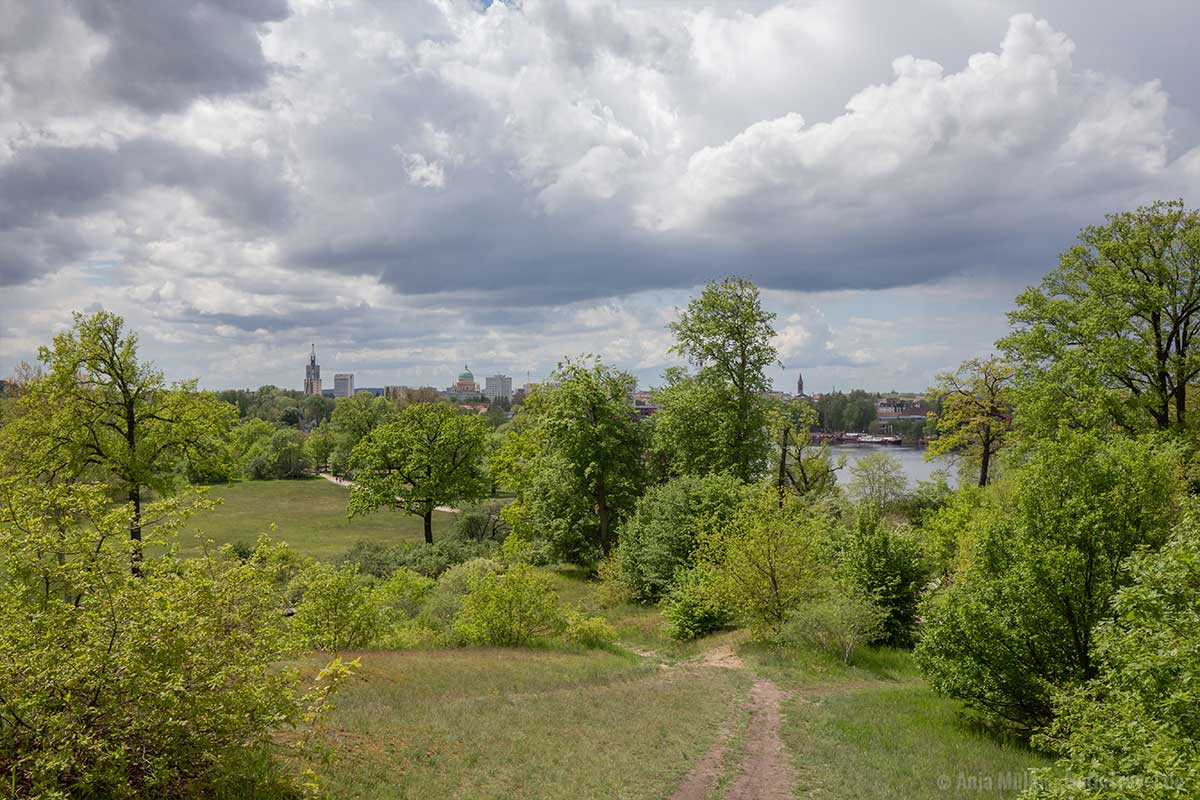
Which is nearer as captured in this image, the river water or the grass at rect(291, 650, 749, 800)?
the grass at rect(291, 650, 749, 800)

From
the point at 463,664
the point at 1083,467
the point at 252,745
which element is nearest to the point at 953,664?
the point at 1083,467

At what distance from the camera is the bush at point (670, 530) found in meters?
29.7

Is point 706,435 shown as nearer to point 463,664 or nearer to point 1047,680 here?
point 463,664

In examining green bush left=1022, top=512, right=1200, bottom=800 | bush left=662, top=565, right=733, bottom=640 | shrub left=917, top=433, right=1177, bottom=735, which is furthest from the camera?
bush left=662, top=565, right=733, bottom=640

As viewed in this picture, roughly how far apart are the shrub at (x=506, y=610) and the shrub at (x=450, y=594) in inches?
32.1

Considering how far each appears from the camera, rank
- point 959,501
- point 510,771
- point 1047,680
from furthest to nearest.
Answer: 1. point 959,501
2. point 1047,680
3. point 510,771

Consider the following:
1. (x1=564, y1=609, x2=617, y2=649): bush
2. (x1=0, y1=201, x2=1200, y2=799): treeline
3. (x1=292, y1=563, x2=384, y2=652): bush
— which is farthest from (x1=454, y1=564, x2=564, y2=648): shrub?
(x1=292, y1=563, x2=384, y2=652): bush

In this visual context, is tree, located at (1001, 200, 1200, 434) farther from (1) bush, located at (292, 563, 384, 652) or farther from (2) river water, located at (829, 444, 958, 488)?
(1) bush, located at (292, 563, 384, 652)

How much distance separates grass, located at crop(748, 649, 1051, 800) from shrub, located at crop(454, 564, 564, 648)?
840 cm

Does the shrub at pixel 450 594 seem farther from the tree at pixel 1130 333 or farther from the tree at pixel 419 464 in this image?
the tree at pixel 1130 333

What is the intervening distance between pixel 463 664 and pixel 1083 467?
1618 cm

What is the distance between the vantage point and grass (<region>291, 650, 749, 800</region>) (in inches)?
422

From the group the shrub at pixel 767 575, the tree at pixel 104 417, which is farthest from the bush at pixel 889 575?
the tree at pixel 104 417

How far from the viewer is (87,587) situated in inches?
310
